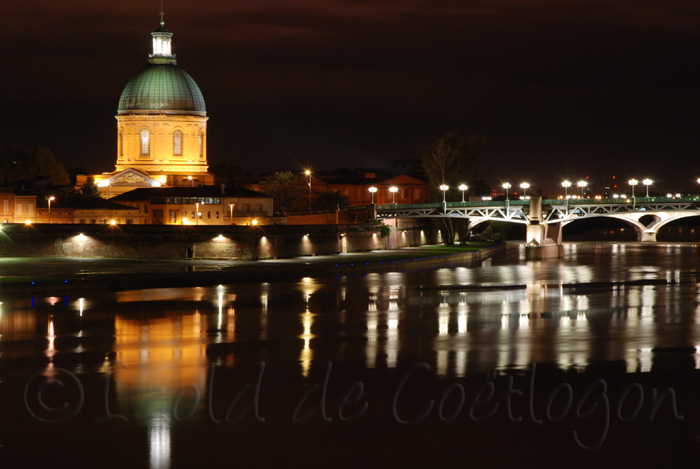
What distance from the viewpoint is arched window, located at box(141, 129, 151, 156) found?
241 feet

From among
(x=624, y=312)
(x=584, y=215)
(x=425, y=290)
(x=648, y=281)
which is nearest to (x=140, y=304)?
(x=425, y=290)

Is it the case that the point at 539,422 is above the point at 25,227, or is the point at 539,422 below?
below

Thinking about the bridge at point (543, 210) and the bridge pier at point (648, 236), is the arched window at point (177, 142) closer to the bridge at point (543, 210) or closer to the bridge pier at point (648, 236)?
the bridge at point (543, 210)

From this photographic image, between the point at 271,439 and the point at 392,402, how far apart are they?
106 inches

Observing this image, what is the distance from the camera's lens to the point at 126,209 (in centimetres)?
6103

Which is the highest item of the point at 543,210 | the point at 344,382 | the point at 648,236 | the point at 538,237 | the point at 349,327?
the point at 543,210

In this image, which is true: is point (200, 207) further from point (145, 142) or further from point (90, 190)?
point (145, 142)

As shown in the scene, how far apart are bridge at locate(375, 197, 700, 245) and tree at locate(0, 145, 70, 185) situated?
2976cm

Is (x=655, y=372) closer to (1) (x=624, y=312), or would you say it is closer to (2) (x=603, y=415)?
(2) (x=603, y=415)

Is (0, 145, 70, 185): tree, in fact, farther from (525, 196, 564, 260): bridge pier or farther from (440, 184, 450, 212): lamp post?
(525, 196, 564, 260): bridge pier

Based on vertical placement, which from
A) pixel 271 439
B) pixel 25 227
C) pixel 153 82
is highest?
pixel 153 82

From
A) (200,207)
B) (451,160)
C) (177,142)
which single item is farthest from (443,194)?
(200,207)

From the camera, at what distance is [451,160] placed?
77.2m

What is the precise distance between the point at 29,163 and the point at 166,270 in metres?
45.8
